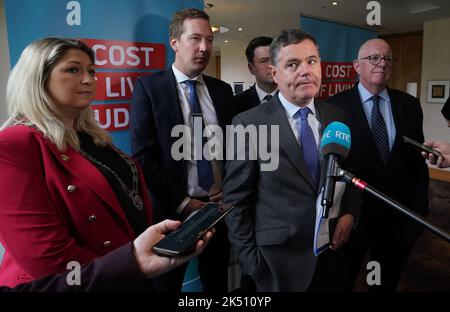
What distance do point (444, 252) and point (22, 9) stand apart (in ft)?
13.0

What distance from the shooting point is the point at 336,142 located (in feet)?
3.31

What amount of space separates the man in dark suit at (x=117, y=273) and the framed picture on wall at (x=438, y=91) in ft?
24.0

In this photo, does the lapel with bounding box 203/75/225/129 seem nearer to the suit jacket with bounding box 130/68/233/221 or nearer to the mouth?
the suit jacket with bounding box 130/68/233/221

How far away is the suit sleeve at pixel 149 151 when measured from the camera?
1.73 m

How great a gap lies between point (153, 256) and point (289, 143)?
804 millimetres

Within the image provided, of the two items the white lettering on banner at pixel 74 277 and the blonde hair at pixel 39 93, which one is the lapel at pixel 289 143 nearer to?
the blonde hair at pixel 39 93

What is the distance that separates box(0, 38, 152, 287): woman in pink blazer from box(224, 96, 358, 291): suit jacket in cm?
44

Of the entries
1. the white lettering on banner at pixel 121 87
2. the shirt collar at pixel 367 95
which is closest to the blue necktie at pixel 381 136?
the shirt collar at pixel 367 95

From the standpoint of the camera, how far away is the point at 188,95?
6.13 feet

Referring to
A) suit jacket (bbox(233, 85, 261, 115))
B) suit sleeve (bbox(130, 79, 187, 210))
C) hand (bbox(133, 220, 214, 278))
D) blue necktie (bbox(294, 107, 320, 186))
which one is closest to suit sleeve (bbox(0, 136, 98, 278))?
hand (bbox(133, 220, 214, 278))
